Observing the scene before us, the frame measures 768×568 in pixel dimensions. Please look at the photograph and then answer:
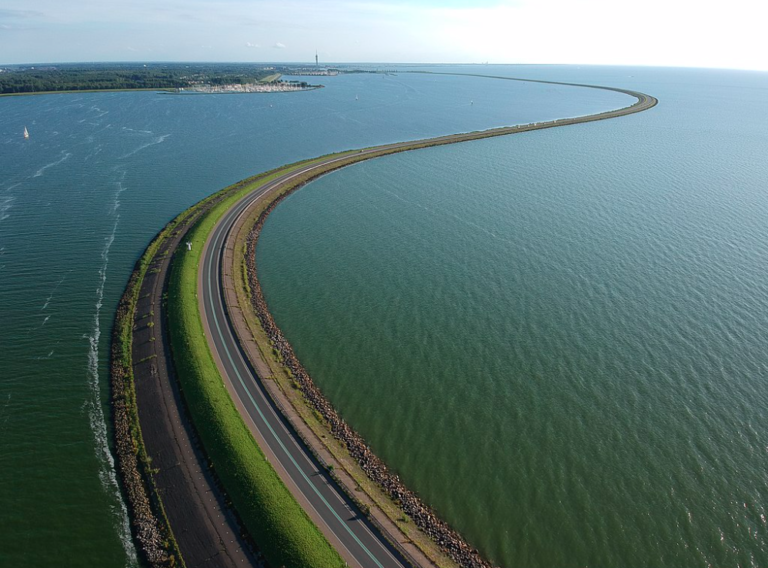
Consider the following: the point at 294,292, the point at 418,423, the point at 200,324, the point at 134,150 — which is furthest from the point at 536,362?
the point at 134,150

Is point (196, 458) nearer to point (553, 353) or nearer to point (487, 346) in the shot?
point (487, 346)

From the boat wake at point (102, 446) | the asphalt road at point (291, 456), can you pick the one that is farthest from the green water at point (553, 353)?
the boat wake at point (102, 446)

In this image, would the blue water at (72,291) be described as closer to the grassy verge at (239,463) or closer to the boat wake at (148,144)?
the boat wake at (148,144)

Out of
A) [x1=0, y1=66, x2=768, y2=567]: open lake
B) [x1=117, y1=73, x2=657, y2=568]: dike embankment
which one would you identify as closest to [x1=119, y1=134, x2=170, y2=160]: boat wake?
[x1=0, y1=66, x2=768, y2=567]: open lake

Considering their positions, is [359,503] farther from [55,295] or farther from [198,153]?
[198,153]

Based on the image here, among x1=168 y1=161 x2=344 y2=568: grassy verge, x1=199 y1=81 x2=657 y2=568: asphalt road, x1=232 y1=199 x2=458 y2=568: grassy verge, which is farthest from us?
x1=232 y1=199 x2=458 y2=568: grassy verge

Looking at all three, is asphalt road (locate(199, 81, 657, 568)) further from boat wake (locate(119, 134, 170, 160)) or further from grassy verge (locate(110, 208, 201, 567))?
boat wake (locate(119, 134, 170, 160))
